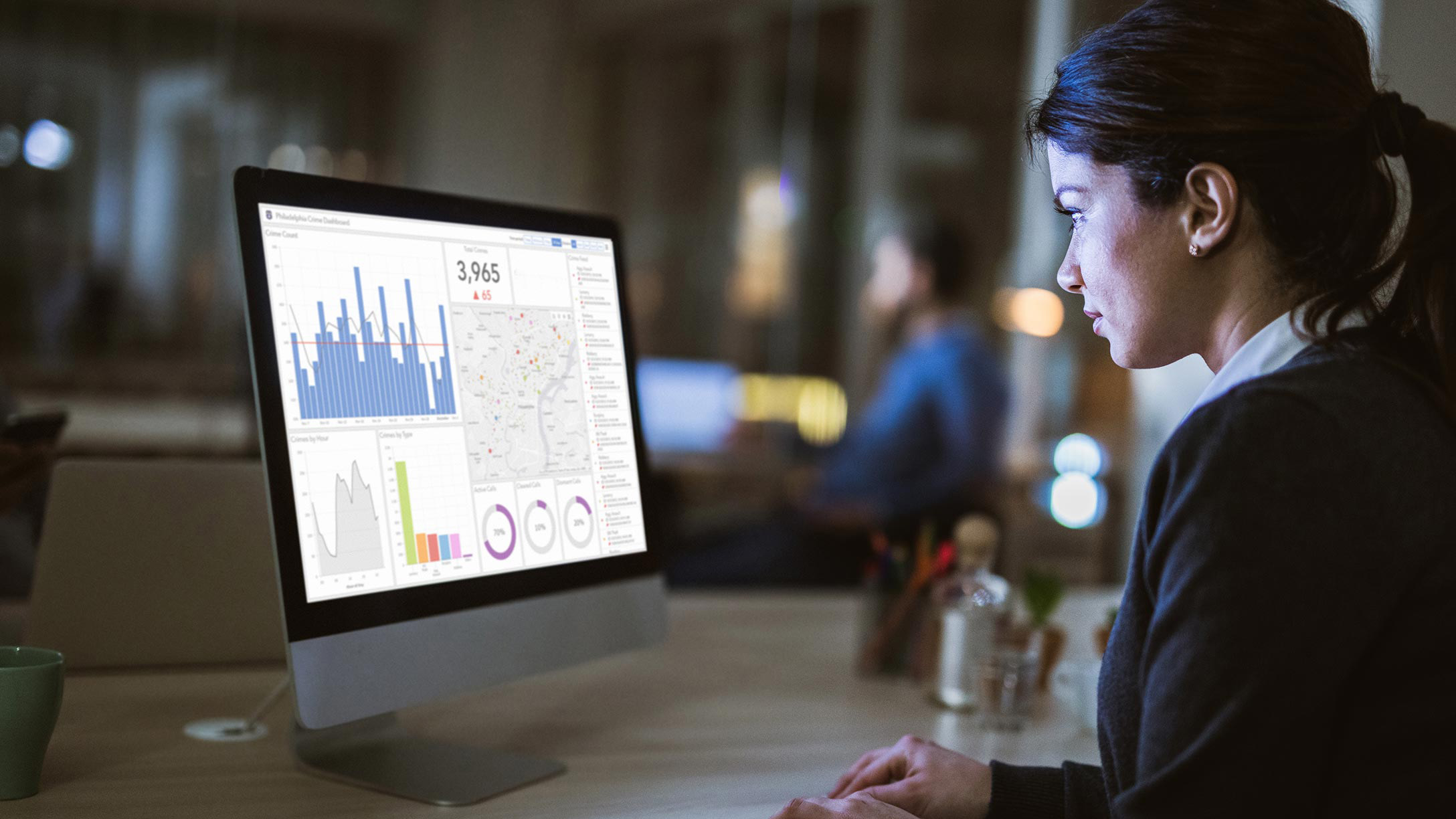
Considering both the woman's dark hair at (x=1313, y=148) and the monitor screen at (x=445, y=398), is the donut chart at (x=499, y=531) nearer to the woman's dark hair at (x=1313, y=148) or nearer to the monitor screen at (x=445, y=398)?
the monitor screen at (x=445, y=398)

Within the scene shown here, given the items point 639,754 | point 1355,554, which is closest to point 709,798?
point 639,754

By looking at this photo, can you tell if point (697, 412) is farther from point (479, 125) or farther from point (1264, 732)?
point (1264, 732)

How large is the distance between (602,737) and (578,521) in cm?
23

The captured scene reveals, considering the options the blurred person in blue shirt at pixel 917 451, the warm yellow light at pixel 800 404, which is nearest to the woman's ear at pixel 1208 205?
the blurred person in blue shirt at pixel 917 451

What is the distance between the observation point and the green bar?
1.00m

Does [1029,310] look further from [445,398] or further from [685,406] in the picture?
[445,398]

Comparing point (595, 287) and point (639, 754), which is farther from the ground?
point (595, 287)

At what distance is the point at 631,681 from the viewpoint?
145 cm

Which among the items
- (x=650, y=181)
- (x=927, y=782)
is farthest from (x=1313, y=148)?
(x=650, y=181)

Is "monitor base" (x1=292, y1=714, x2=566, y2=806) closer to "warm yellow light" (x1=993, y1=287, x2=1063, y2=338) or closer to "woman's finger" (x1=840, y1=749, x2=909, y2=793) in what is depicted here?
"woman's finger" (x1=840, y1=749, x2=909, y2=793)

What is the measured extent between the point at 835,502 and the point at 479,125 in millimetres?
3440

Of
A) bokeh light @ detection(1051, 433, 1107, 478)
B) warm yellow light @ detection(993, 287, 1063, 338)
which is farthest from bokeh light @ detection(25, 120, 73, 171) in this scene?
bokeh light @ detection(1051, 433, 1107, 478)

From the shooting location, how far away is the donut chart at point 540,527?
112cm

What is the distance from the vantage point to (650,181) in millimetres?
6980
